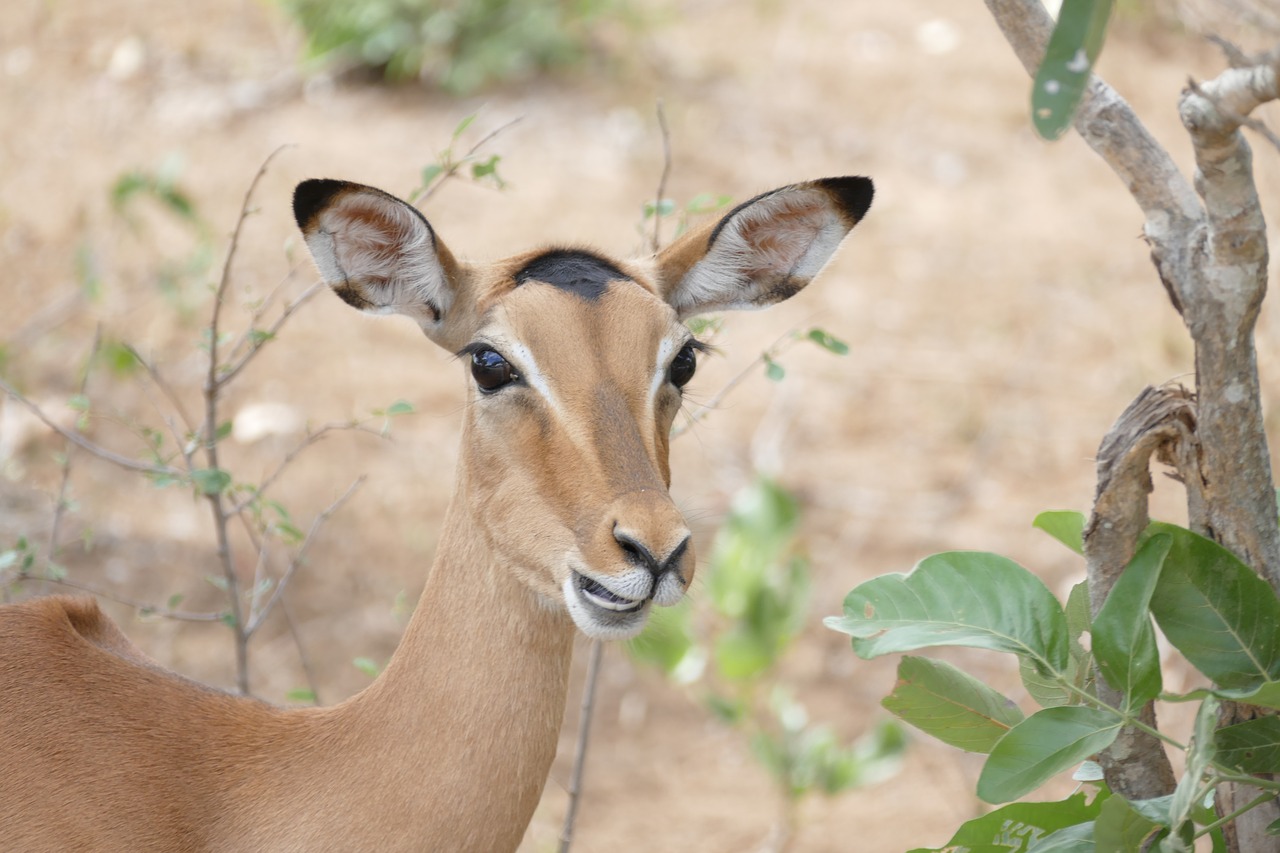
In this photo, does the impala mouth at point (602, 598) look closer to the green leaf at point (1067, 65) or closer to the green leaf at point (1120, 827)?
the green leaf at point (1120, 827)

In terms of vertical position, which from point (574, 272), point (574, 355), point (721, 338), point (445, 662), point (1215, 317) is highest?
point (1215, 317)

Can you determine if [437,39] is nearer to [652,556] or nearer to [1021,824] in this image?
[652,556]

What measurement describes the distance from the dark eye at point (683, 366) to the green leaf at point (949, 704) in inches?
34.2

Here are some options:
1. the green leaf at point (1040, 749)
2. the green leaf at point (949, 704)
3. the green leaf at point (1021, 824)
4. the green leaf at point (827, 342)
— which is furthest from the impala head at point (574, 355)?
the green leaf at point (1021, 824)

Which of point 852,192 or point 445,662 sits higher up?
point 852,192

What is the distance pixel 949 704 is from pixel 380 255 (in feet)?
5.80

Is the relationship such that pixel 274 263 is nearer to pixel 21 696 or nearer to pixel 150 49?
pixel 150 49

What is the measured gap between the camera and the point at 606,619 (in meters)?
2.89

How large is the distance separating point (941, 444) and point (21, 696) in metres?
6.32

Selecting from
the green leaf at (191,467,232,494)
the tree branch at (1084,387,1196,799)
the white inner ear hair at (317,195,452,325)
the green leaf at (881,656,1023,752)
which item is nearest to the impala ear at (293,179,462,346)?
the white inner ear hair at (317,195,452,325)

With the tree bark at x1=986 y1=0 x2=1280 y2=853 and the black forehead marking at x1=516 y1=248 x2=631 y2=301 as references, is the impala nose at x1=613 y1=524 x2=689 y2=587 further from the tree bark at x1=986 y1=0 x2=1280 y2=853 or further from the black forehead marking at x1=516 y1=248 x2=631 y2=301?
the tree bark at x1=986 y1=0 x2=1280 y2=853

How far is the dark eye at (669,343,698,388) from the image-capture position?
3331mm

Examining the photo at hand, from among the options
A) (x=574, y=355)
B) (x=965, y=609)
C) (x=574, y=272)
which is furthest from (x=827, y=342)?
(x=965, y=609)

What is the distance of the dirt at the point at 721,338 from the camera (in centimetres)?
678
